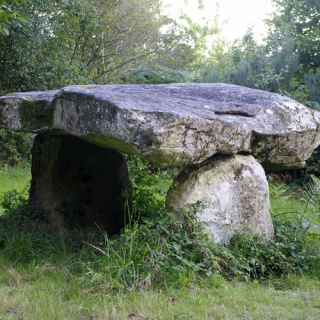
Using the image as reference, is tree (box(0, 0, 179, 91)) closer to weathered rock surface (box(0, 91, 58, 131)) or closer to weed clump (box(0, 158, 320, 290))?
weathered rock surface (box(0, 91, 58, 131))

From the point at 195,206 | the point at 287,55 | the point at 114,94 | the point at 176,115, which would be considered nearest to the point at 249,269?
the point at 195,206

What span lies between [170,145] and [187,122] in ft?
0.72

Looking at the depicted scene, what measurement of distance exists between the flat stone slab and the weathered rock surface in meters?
0.03

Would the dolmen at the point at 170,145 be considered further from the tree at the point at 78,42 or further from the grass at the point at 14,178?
the grass at the point at 14,178

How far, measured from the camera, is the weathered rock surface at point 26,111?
18.5ft

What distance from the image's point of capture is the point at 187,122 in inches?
186

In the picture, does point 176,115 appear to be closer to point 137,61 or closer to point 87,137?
point 87,137

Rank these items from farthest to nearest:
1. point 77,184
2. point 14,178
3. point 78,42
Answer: point 78,42
point 14,178
point 77,184

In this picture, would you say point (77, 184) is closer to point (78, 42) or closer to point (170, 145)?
point (170, 145)

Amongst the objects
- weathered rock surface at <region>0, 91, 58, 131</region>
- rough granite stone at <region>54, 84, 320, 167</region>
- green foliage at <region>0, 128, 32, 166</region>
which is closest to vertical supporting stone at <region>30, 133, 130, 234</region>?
weathered rock surface at <region>0, 91, 58, 131</region>

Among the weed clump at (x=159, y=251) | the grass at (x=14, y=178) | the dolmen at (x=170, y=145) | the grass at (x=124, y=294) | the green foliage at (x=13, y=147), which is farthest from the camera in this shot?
the green foliage at (x=13, y=147)

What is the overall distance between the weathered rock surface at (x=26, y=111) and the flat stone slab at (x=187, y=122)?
26 mm

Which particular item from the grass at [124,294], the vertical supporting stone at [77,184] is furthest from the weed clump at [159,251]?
the vertical supporting stone at [77,184]

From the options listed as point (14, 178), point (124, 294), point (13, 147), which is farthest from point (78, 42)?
point (124, 294)
